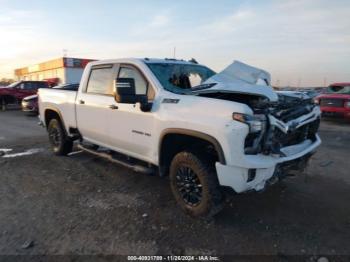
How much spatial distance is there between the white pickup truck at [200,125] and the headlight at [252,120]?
1 cm

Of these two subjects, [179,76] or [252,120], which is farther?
[179,76]

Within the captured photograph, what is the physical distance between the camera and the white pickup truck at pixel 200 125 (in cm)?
332

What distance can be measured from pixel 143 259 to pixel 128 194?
67.5 inches

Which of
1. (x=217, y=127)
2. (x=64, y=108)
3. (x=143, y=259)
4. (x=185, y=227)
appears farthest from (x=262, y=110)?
(x=64, y=108)

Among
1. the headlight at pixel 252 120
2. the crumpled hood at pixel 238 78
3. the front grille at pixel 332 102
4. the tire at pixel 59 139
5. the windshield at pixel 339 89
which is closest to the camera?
the headlight at pixel 252 120

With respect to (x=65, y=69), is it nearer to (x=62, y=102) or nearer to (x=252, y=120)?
(x=62, y=102)

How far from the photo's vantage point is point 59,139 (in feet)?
22.3

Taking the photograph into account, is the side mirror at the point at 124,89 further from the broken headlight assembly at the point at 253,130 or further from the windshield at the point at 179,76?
the broken headlight assembly at the point at 253,130

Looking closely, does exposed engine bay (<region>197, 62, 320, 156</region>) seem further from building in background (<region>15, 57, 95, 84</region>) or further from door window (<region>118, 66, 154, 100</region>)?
building in background (<region>15, 57, 95, 84</region>)

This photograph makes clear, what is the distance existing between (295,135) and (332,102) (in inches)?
391

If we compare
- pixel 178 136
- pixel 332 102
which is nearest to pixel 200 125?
pixel 178 136

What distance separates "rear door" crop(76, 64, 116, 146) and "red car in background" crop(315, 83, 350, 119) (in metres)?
9.80

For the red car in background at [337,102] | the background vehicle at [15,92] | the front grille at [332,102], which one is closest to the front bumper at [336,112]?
the red car in background at [337,102]

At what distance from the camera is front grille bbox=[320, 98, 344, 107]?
12445 millimetres
